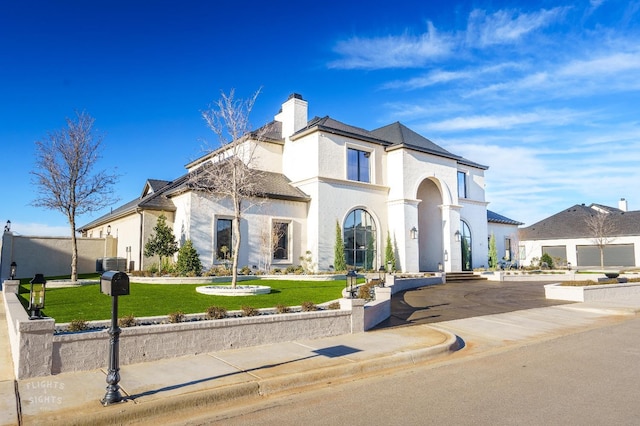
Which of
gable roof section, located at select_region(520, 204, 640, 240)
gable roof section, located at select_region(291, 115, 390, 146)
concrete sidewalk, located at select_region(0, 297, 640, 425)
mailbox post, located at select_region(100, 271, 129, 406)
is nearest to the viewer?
concrete sidewalk, located at select_region(0, 297, 640, 425)

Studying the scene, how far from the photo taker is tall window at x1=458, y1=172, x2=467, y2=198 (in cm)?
3267

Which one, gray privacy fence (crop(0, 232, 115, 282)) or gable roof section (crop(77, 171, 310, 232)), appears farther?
gray privacy fence (crop(0, 232, 115, 282))

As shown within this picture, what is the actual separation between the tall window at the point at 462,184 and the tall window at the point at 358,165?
947 centimetres

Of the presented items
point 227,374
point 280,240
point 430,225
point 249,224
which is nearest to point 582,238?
point 430,225

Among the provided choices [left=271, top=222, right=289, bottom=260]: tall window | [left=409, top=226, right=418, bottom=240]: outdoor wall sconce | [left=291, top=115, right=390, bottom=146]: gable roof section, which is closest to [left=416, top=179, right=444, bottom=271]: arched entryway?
[left=409, top=226, right=418, bottom=240]: outdoor wall sconce

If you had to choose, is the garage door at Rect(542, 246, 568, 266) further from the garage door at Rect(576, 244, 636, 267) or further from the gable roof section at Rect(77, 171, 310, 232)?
the gable roof section at Rect(77, 171, 310, 232)

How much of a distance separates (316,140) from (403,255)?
8.54m

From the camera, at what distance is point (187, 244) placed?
1952 centimetres

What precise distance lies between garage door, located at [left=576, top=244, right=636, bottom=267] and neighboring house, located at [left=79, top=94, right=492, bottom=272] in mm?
21733

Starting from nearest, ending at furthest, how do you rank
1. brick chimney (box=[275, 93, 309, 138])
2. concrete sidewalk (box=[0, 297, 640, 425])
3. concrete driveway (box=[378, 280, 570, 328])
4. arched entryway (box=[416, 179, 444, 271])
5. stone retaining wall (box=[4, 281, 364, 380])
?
concrete sidewalk (box=[0, 297, 640, 425]) → stone retaining wall (box=[4, 281, 364, 380]) → concrete driveway (box=[378, 280, 570, 328]) → brick chimney (box=[275, 93, 309, 138]) → arched entryway (box=[416, 179, 444, 271])

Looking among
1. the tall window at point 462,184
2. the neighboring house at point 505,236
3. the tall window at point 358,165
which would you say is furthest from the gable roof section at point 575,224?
the tall window at point 358,165

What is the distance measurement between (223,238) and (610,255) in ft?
133

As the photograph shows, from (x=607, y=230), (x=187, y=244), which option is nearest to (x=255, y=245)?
(x=187, y=244)

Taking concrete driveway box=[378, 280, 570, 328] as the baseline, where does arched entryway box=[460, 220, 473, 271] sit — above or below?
above
